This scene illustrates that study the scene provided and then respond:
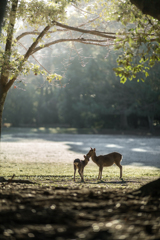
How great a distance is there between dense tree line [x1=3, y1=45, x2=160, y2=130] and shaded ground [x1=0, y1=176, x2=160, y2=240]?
1232 inches

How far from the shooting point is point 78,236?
3.23 meters

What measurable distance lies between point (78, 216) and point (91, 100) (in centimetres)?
4117

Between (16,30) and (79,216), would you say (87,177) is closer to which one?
(16,30)

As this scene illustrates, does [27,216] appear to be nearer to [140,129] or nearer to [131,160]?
[131,160]

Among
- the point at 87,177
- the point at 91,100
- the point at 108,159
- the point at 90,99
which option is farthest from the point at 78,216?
the point at 90,99

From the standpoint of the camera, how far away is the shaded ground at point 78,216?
10.8 feet

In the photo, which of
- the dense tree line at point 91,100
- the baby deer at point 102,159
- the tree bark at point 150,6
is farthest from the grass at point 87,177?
the dense tree line at point 91,100

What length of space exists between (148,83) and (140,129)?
33.7 ft

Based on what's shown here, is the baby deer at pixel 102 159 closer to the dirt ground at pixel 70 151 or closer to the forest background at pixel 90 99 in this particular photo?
the dirt ground at pixel 70 151

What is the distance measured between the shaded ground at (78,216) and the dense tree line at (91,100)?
3130 centimetres

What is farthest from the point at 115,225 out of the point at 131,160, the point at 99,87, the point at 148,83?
the point at 99,87

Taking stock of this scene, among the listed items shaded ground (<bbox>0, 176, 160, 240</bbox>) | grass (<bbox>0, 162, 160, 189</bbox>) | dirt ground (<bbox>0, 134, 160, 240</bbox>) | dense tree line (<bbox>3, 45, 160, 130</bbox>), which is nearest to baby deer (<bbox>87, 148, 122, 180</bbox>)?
grass (<bbox>0, 162, 160, 189</bbox>)

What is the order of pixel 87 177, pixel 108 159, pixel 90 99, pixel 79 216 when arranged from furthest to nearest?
1. pixel 90 99
2. pixel 87 177
3. pixel 108 159
4. pixel 79 216

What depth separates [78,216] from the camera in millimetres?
3918
